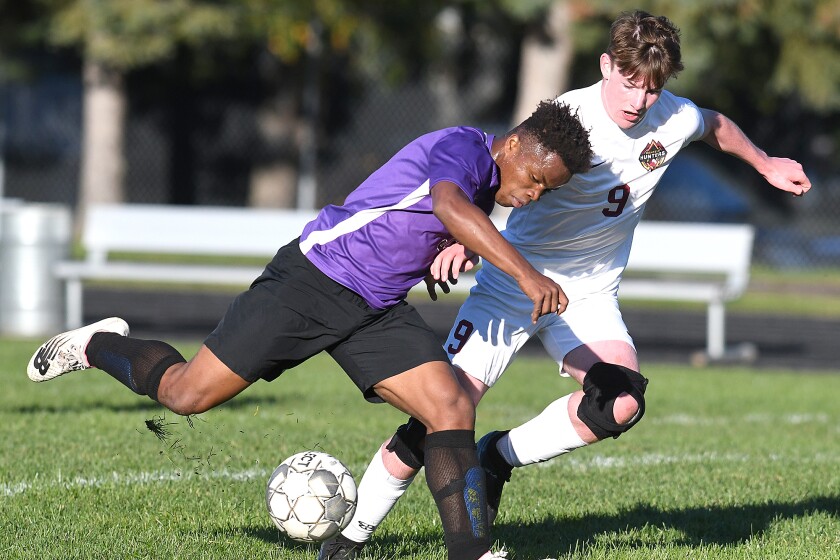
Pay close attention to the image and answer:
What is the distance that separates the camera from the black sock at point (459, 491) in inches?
172

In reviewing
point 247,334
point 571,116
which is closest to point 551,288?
point 571,116

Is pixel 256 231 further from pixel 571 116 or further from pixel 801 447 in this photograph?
pixel 571 116

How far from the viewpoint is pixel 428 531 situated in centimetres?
539

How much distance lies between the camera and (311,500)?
183 inches

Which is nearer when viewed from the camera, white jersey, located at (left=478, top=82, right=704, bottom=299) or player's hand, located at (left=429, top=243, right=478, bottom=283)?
player's hand, located at (left=429, top=243, right=478, bottom=283)

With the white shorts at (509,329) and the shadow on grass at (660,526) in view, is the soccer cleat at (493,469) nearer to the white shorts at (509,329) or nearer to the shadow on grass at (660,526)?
the shadow on grass at (660,526)

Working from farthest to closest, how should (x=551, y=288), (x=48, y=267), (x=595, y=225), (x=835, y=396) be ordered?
1. (x=48, y=267)
2. (x=835, y=396)
3. (x=595, y=225)
4. (x=551, y=288)

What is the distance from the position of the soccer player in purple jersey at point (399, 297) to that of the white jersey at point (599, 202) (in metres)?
0.61

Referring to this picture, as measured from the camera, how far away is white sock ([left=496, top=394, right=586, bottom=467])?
5152mm

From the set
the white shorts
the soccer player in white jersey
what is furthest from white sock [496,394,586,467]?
the white shorts

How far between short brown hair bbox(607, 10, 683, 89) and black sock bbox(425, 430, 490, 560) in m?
1.49

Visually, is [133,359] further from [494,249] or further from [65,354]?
[494,249]

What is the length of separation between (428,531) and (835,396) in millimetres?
6091

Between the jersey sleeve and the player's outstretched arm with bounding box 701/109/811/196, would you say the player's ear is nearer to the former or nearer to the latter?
the player's outstretched arm with bounding box 701/109/811/196
